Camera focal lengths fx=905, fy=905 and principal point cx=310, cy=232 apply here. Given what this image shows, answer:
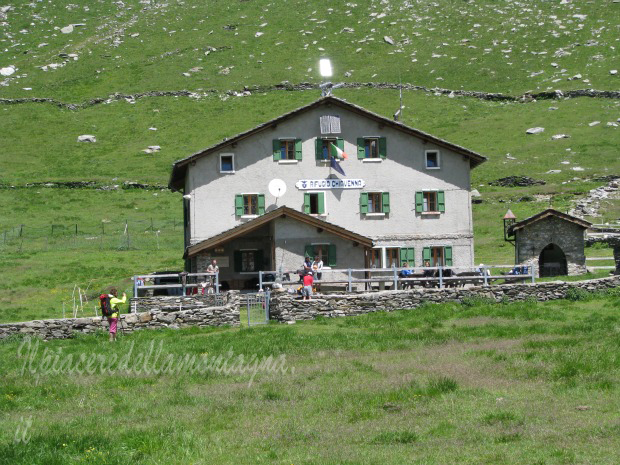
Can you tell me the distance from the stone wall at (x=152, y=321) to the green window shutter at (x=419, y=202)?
1501 centimetres

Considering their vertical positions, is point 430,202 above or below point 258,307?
above

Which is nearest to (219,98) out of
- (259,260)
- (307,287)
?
(259,260)

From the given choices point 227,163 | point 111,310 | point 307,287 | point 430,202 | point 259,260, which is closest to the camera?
point 111,310

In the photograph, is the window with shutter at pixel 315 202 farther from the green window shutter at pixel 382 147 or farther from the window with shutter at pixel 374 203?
the green window shutter at pixel 382 147

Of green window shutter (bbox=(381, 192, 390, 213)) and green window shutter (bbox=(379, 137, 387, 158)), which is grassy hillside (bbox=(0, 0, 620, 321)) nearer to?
green window shutter (bbox=(381, 192, 390, 213))

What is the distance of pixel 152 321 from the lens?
29844 millimetres

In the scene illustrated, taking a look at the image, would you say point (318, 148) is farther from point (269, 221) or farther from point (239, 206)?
point (269, 221)

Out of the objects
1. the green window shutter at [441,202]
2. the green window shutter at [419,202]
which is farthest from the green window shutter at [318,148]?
the green window shutter at [441,202]

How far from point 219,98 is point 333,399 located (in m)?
92.4

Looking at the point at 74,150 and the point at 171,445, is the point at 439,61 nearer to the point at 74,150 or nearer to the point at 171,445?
the point at 74,150

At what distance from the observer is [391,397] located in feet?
55.4

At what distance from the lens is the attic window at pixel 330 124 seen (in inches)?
1770

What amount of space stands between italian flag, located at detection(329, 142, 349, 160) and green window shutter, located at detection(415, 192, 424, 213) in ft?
13.5

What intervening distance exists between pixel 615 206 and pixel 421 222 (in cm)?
2474
